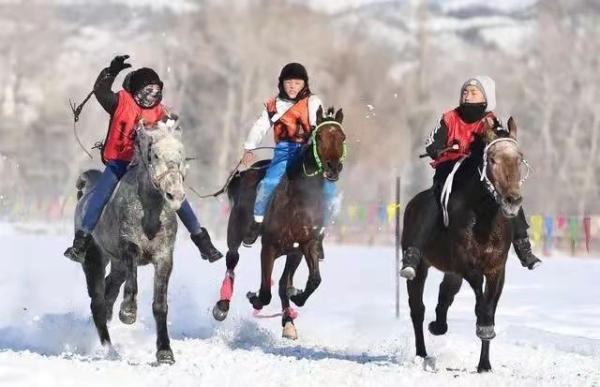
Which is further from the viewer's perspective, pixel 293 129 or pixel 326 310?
pixel 326 310

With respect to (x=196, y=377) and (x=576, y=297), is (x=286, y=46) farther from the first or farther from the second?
(x=196, y=377)

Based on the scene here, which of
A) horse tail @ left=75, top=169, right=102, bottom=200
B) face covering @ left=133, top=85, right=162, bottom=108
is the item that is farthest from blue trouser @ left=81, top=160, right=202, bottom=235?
horse tail @ left=75, top=169, right=102, bottom=200

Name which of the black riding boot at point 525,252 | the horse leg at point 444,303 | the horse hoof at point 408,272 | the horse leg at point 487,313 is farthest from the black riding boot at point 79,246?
the black riding boot at point 525,252

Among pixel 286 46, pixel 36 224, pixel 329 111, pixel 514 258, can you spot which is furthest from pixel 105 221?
pixel 286 46

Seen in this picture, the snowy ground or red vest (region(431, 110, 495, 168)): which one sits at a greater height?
red vest (region(431, 110, 495, 168))

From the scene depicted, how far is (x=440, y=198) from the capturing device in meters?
10.7

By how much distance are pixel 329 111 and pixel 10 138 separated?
65.7 meters

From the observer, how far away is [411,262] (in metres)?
10.7

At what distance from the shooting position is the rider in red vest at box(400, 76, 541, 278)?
10.8m

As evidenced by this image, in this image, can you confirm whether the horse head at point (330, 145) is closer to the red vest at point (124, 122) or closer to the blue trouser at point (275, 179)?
the blue trouser at point (275, 179)

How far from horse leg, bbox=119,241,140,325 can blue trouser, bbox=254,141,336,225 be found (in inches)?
113

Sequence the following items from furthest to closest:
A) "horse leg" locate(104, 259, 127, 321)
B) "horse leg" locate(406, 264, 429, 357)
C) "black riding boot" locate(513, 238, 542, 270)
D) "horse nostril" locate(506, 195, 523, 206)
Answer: "horse leg" locate(104, 259, 127, 321) → "horse leg" locate(406, 264, 429, 357) → "black riding boot" locate(513, 238, 542, 270) → "horse nostril" locate(506, 195, 523, 206)

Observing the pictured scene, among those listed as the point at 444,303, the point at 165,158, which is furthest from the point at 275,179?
the point at 165,158

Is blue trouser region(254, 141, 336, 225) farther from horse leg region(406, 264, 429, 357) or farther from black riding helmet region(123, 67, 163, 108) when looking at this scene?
black riding helmet region(123, 67, 163, 108)
